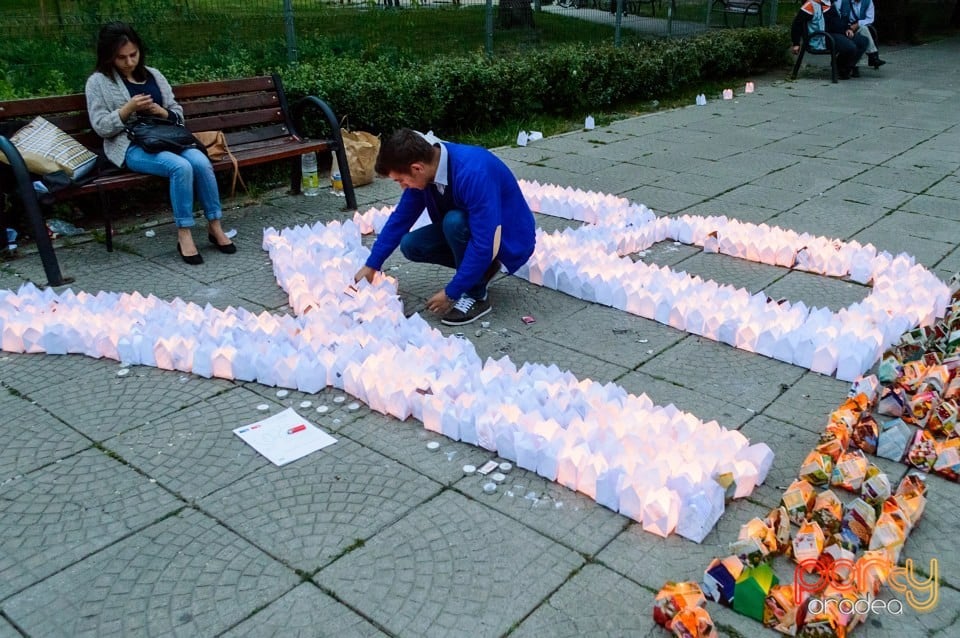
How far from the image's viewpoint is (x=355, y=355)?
3611 millimetres

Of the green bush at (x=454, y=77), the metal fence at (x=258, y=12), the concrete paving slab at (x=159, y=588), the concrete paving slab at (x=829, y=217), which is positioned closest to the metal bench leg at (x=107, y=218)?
the green bush at (x=454, y=77)

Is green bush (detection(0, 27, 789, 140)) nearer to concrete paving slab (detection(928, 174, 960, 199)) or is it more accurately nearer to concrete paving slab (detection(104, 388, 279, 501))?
concrete paving slab (detection(104, 388, 279, 501))

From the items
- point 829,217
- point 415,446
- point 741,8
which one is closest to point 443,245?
point 415,446

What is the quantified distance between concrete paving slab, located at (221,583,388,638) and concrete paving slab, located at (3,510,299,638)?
38 millimetres

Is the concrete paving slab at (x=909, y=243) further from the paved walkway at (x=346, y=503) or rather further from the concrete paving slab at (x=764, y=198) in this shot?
the concrete paving slab at (x=764, y=198)

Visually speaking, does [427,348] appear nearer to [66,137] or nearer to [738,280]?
[738,280]

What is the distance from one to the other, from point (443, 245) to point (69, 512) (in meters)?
2.30

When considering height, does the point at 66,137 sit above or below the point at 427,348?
above

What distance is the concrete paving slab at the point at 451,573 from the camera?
232cm

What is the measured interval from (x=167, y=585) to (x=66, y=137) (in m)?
3.57

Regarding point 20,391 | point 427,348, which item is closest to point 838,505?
point 427,348

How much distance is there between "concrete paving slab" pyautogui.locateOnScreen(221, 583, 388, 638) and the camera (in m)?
2.25

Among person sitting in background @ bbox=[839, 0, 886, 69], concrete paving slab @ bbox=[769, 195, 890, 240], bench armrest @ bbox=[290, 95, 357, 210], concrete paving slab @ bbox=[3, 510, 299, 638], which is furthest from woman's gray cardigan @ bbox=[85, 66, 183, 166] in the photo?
person sitting in background @ bbox=[839, 0, 886, 69]

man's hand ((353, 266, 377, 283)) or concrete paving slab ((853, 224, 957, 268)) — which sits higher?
man's hand ((353, 266, 377, 283))
